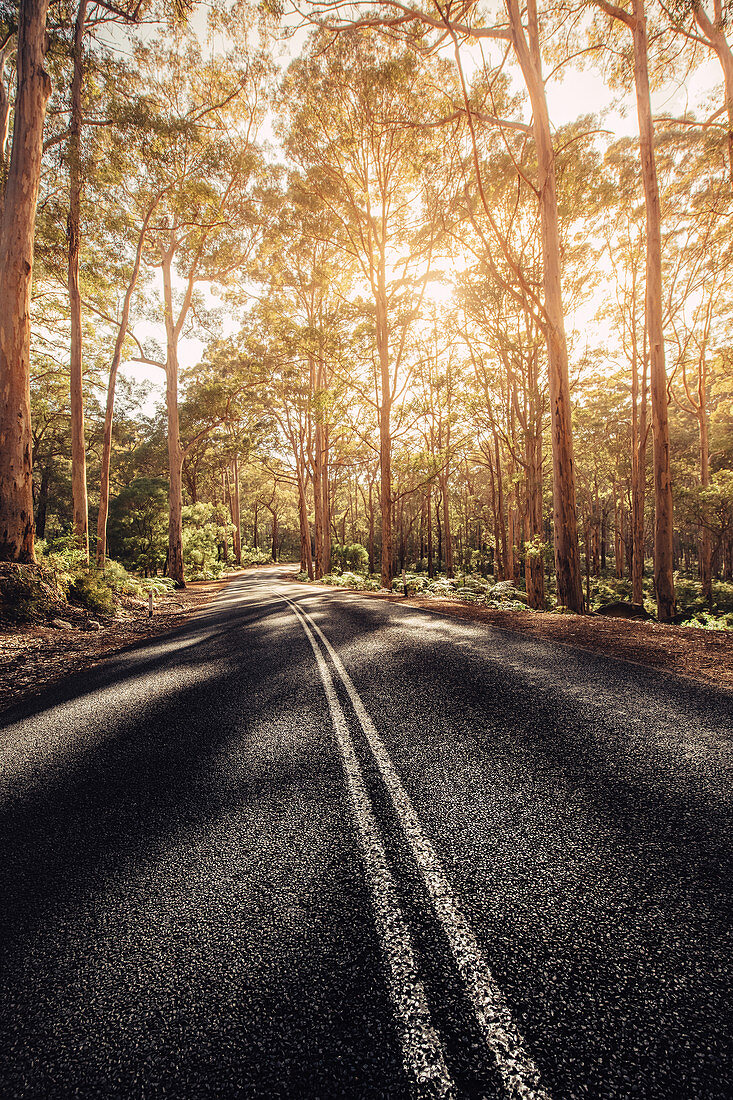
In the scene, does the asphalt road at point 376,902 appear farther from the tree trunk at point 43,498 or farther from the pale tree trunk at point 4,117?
the tree trunk at point 43,498

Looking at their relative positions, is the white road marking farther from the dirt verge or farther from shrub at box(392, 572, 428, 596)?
shrub at box(392, 572, 428, 596)

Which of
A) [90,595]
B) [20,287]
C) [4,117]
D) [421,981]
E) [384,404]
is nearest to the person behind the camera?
[421,981]

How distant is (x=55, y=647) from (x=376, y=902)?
721 cm

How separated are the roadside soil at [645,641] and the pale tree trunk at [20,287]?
8964 mm

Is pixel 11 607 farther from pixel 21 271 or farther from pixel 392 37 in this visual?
pixel 392 37

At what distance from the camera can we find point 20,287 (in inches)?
306

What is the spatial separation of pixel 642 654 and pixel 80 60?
19.6 metres

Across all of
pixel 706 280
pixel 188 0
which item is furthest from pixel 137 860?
pixel 706 280

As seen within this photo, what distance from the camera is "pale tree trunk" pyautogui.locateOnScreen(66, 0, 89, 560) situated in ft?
36.2

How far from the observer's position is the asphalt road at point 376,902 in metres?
1.06

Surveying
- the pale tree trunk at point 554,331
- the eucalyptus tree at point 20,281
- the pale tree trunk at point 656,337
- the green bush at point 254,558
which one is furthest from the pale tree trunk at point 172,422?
the green bush at point 254,558

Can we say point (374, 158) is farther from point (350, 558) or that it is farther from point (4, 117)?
point (350, 558)

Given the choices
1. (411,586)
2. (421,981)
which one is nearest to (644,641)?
(421,981)

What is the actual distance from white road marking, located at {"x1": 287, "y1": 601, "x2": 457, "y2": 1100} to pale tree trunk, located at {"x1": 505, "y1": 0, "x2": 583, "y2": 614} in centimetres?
791
